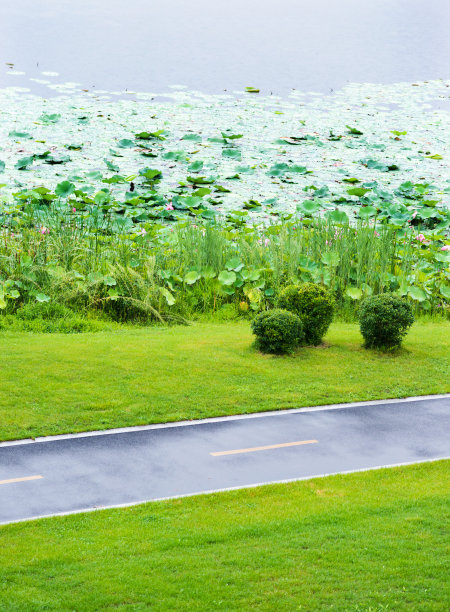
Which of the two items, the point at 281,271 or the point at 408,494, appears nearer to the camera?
the point at 408,494

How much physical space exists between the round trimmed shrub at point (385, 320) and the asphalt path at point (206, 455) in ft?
8.55

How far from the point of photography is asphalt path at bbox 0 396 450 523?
9547 millimetres

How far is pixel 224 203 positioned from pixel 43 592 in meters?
16.0

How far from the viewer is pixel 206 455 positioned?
426 inches

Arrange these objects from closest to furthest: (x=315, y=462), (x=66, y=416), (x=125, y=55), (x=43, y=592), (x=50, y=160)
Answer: (x=43, y=592)
(x=315, y=462)
(x=66, y=416)
(x=50, y=160)
(x=125, y=55)

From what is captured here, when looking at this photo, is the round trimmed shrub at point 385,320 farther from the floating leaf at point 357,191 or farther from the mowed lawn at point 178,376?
the floating leaf at point 357,191

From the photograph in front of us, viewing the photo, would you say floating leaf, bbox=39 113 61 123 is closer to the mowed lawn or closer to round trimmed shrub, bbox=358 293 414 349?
the mowed lawn

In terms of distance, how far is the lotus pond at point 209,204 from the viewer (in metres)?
17.9

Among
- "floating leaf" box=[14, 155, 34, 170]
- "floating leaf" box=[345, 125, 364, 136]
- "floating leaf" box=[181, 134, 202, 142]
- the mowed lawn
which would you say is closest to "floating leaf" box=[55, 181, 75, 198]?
"floating leaf" box=[14, 155, 34, 170]

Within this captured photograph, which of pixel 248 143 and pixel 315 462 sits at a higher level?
pixel 248 143

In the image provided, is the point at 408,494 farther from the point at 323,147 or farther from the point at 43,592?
the point at 323,147

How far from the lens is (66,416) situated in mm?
12016

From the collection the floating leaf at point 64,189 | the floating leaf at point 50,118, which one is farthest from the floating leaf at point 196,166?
the floating leaf at point 50,118

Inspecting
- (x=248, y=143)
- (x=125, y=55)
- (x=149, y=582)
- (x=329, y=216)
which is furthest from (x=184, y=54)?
(x=149, y=582)
